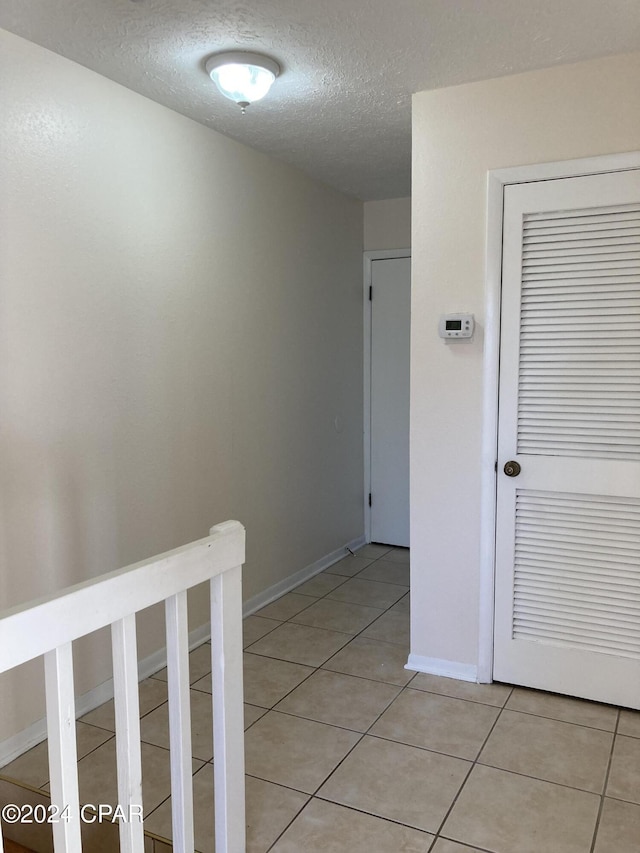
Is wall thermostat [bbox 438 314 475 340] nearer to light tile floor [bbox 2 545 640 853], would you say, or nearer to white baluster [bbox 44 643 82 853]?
light tile floor [bbox 2 545 640 853]

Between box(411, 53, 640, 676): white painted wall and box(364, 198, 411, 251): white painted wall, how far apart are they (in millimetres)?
1745

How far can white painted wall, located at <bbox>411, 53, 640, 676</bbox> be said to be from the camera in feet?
8.03

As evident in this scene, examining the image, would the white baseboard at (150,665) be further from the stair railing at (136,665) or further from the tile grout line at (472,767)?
the tile grout line at (472,767)

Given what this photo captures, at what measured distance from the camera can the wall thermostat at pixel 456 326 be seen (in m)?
2.67

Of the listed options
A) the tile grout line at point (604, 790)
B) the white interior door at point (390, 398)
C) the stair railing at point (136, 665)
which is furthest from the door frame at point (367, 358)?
the stair railing at point (136, 665)

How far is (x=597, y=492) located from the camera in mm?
2551

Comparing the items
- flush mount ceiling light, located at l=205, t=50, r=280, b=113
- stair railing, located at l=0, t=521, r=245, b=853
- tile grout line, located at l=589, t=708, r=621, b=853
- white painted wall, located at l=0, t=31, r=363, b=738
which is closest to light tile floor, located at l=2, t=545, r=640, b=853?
tile grout line, located at l=589, t=708, r=621, b=853

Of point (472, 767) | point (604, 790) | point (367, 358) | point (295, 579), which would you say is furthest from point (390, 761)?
point (367, 358)

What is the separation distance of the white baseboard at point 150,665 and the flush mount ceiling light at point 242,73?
224cm

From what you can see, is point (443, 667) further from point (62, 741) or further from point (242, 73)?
point (242, 73)

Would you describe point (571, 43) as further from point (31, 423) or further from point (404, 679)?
point (404, 679)

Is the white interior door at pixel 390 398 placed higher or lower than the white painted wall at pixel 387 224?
lower

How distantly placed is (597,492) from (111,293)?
1.99 metres

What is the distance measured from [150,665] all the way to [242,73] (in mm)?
2345
